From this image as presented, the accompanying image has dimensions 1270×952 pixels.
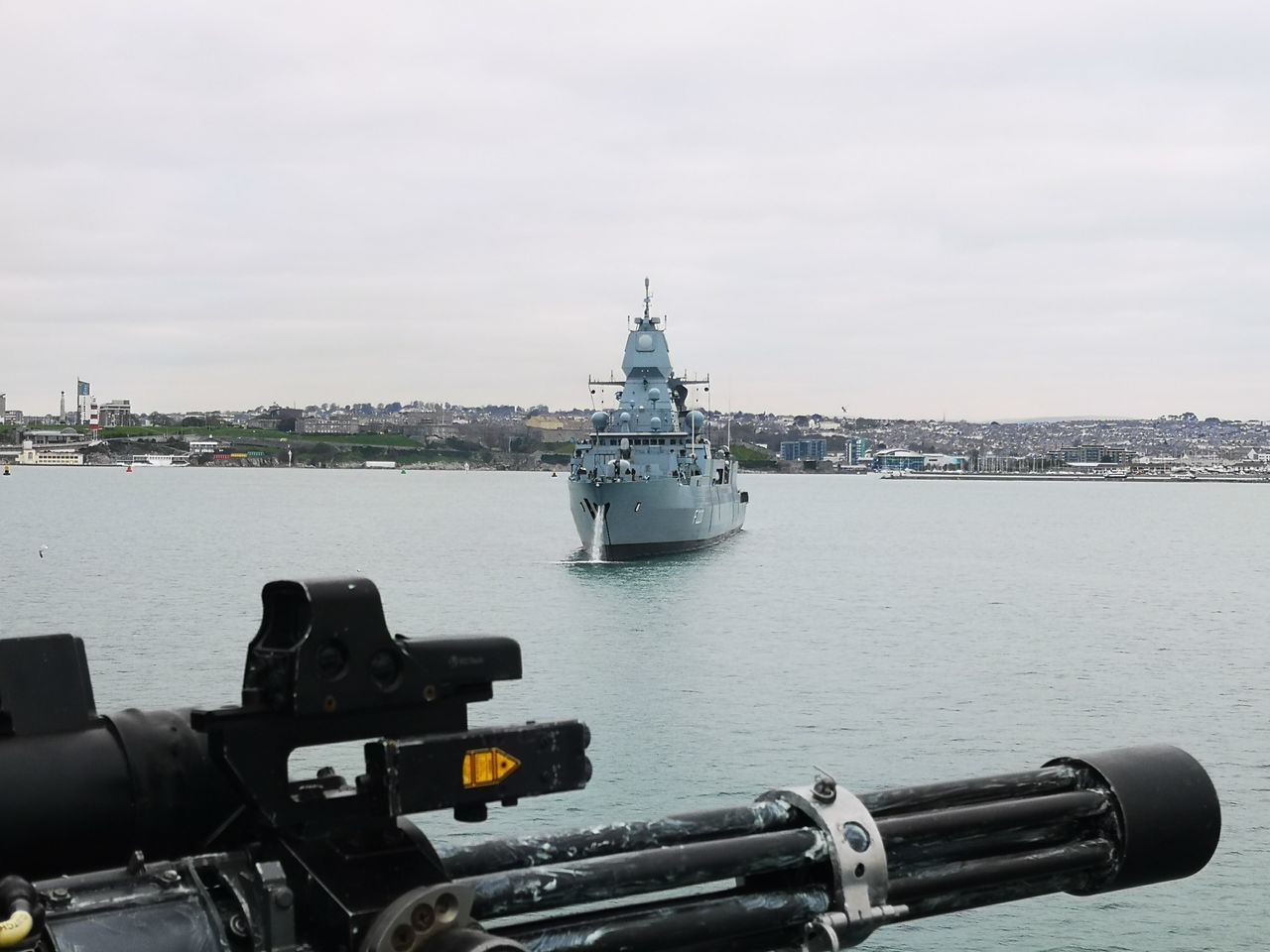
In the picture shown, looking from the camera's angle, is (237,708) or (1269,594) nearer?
(237,708)

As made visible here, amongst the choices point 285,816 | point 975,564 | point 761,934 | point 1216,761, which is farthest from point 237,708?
point 975,564

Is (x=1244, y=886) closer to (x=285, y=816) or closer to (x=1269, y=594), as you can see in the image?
(x=285, y=816)

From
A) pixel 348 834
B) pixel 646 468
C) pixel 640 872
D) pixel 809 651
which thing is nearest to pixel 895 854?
pixel 640 872

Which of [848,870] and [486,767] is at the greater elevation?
[486,767]

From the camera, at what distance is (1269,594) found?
2591 inches

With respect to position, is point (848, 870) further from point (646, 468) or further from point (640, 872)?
point (646, 468)

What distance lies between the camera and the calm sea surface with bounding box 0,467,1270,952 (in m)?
21.2

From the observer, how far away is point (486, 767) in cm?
311

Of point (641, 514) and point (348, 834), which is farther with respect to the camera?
point (641, 514)

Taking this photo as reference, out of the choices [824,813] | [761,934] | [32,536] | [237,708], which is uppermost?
[237,708]

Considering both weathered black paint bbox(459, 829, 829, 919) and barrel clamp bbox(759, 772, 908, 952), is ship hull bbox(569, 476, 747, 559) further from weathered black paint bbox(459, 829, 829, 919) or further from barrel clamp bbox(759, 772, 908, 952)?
weathered black paint bbox(459, 829, 829, 919)

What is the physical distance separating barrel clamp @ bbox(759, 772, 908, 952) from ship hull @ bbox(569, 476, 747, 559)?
6304cm

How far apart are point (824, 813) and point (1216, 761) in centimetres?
2548

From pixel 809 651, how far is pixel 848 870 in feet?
128
